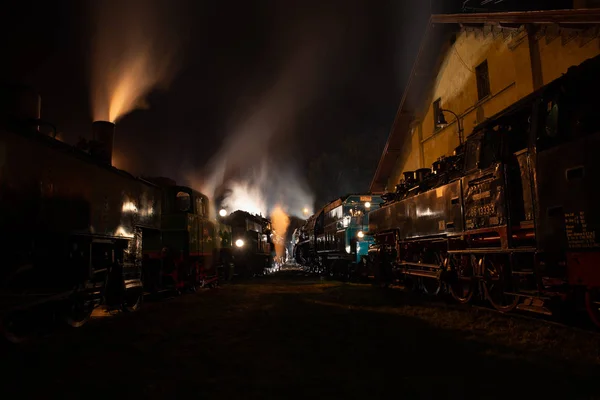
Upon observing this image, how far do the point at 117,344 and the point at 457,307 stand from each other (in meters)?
6.41

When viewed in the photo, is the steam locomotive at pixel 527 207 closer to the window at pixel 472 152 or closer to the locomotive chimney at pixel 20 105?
the window at pixel 472 152

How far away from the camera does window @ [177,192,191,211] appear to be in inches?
531

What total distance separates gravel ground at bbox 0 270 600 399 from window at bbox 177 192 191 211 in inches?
253

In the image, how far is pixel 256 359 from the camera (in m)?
4.48

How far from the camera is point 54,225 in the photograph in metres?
6.01

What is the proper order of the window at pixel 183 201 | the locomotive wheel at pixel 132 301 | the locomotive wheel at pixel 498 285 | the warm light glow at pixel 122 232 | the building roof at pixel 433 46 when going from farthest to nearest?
the window at pixel 183 201, the building roof at pixel 433 46, the locomotive wheel at pixel 132 301, the warm light glow at pixel 122 232, the locomotive wheel at pixel 498 285

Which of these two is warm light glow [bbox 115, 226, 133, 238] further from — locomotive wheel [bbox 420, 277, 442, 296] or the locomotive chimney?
locomotive wheel [bbox 420, 277, 442, 296]

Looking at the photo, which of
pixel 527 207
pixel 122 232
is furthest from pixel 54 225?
pixel 527 207

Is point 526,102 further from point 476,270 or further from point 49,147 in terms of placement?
point 49,147

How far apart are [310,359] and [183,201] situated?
10.1m

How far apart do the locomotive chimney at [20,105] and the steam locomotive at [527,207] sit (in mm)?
7289

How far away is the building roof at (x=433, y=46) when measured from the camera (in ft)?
33.7

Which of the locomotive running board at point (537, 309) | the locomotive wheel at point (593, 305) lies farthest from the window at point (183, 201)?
the locomotive wheel at point (593, 305)

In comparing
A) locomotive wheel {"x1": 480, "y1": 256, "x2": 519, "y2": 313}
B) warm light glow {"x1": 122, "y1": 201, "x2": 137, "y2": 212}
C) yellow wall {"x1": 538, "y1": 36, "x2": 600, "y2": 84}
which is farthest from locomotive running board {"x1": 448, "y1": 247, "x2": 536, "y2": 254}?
warm light glow {"x1": 122, "y1": 201, "x2": 137, "y2": 212}
